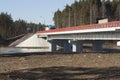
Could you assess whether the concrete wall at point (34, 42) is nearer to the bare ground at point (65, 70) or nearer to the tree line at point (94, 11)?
the tree line at point (94, 11)

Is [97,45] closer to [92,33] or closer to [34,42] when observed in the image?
[92,33]

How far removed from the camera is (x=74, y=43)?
3406 inches

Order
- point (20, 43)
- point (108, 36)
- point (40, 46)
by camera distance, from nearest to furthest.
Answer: point (108, 36) → point (40, 46) → point (20, 43)

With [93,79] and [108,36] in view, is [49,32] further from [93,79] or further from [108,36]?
[93,79]

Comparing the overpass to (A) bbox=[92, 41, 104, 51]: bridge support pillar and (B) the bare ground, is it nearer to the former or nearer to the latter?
(A) bbox=[92, 41, 104, 51]: bridge support pillar

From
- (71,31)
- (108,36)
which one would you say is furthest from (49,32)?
(108,36)

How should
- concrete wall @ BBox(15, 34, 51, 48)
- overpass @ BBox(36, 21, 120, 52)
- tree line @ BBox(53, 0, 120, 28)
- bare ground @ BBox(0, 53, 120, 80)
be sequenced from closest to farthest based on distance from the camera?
bare ground @ BBox(0, 53, 120, 80), overpass @ BBox(36, 21, 120, 52), concrete wall @ BBox(15, 34, 51, 48), tree line @ BBox(53, 0, 120, 28)

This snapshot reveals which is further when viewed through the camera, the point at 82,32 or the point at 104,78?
the point at 82,32

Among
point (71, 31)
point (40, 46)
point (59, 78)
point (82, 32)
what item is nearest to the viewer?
point (59, 78)

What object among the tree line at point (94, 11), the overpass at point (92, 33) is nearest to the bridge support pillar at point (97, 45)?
the overpass at point (92, 33)

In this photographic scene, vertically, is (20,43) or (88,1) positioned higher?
(88,1)

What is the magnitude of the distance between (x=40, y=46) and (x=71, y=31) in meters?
52.7

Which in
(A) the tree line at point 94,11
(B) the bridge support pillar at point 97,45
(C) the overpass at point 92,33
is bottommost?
(B) the bridge support pillar at point 97,45

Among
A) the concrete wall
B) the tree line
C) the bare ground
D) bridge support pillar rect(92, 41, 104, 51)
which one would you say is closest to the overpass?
bridge support pillar rect(92, 41, 104, 51)
